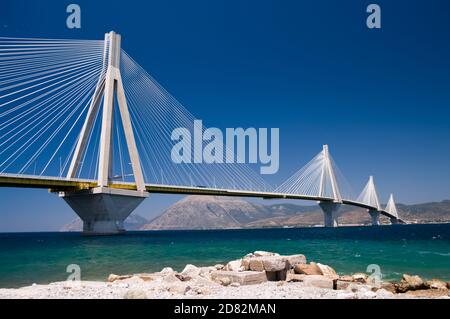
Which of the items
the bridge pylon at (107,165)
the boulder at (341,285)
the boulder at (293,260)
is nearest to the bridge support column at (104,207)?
the bridge pylon at (107,165)

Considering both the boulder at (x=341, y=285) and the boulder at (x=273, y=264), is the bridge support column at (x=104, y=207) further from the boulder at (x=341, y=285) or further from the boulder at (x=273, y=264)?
the boulder at (x=341, y=285)

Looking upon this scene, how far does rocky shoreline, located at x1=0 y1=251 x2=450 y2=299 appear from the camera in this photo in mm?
8656

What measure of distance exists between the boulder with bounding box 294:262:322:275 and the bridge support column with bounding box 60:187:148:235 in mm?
31343

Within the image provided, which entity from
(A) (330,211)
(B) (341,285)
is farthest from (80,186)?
(A) (330,211)

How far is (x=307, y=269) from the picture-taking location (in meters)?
12.9

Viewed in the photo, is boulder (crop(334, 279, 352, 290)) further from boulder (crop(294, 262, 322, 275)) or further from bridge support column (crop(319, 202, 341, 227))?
bridge support column (crop(319, 202, 341, 227))

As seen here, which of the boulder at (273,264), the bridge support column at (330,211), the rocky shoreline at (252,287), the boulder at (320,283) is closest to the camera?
the rocky shoreline at (252,287)

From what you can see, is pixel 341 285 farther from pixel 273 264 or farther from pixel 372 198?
pixel 372 198

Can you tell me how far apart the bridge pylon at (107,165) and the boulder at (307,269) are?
30.3m

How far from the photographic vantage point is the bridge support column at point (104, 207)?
42.1 metres

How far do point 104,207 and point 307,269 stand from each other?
109 ft

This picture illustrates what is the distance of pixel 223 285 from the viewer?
1078 centimetres
